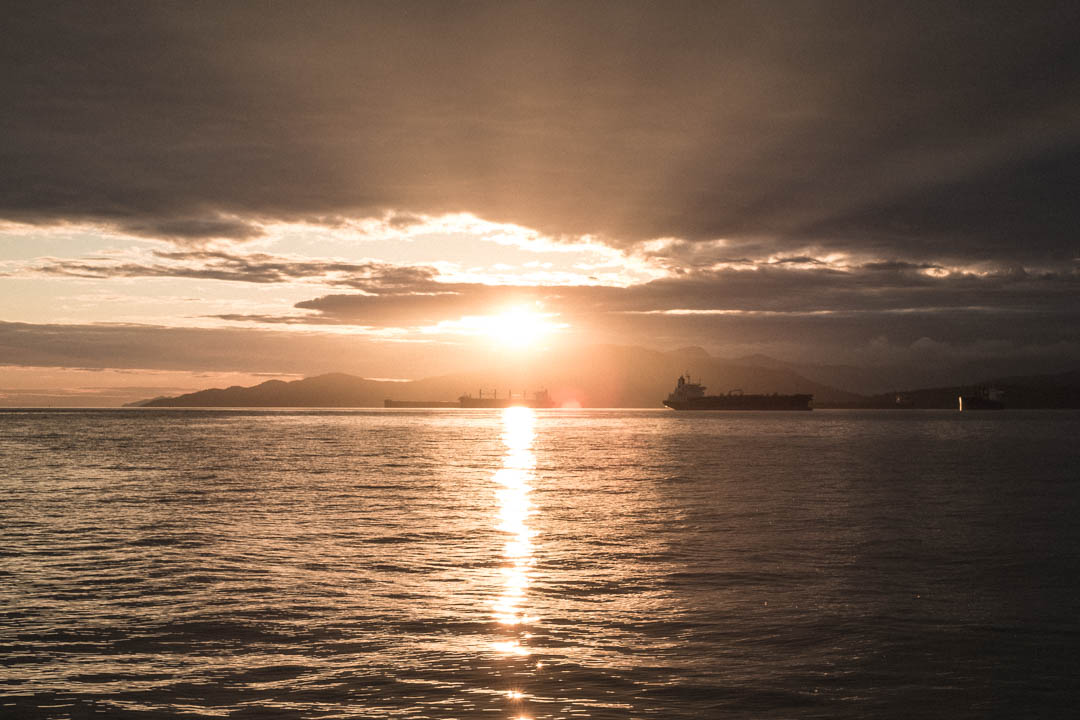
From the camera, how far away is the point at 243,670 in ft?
52.9

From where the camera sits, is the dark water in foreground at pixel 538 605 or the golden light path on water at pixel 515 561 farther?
the golden light path on water at pixel 515 561

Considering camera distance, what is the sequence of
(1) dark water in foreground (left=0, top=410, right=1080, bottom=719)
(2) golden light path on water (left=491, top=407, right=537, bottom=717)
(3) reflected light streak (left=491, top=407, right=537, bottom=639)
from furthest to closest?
(3) reflected light streak (left=491, top=407, right=537, bottom=639) → (2) golden light path on water (left=491, top=407, right=537, bottom=717) → (1) dark water in foreground (left=0, top=410, right=1080, bottom=719)

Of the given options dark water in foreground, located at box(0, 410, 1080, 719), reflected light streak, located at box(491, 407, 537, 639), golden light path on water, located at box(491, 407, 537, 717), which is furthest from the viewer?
reflected light streak, located at box(491, 407, 537, 639)

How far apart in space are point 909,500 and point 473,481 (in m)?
28.6

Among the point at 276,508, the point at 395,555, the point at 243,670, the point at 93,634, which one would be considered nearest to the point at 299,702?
the point at 243,670

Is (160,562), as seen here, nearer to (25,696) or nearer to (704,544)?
(25,696)

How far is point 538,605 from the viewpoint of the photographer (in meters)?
21.4

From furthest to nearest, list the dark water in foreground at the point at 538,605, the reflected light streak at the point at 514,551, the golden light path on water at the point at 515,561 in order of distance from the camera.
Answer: the reflected light streak at the point at 514,551
the golden light path on water at the point at 515,561
the dark water in foreground at the point at 538,605

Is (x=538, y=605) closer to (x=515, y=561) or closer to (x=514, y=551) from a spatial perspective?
(x=515, y=561)

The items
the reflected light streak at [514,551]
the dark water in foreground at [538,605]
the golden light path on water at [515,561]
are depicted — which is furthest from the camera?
the reflected light streak at [514,551]

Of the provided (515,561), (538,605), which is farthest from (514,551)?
(538,605)

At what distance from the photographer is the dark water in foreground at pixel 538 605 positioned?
14812mm

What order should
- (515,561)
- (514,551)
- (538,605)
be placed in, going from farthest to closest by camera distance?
(514,551)
(515,561)
(538,605)

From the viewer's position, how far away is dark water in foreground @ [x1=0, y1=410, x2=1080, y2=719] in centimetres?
1481
